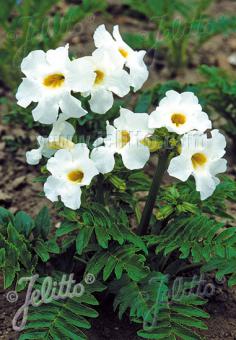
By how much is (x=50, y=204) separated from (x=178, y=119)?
3.56 feet

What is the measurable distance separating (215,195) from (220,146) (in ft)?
1.24

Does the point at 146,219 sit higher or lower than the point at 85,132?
lower

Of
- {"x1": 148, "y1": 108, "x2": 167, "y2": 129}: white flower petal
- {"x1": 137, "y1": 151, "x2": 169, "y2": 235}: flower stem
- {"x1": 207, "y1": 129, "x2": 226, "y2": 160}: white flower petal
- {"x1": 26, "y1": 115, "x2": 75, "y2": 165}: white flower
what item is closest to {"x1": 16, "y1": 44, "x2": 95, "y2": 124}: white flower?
{"x1": 26, "y1": 115, "x2": 75, "y2": 165}: white flower

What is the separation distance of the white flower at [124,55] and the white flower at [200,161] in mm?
306

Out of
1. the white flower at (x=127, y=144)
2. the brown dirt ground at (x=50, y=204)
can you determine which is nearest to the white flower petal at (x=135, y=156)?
the white flower at (x=127, y=144)

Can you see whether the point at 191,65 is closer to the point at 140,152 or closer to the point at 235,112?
the point at 235,112

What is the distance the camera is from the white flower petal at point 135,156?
2.29m

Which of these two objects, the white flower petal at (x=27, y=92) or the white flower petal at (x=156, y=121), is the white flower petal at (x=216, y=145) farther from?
the white flower petal at (x=27, y=92)

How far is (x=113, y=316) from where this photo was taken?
2.60 metres

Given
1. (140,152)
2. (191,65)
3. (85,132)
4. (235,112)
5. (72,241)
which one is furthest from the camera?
(191,65)

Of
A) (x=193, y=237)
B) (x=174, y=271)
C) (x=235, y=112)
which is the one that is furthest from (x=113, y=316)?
(x=235, y=112)

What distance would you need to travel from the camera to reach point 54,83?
2.32 m

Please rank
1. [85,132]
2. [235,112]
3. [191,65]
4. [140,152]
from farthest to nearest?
[191,65], [235,112], [85,132], [140,152]

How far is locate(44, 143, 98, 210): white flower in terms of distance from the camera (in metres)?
2.27
